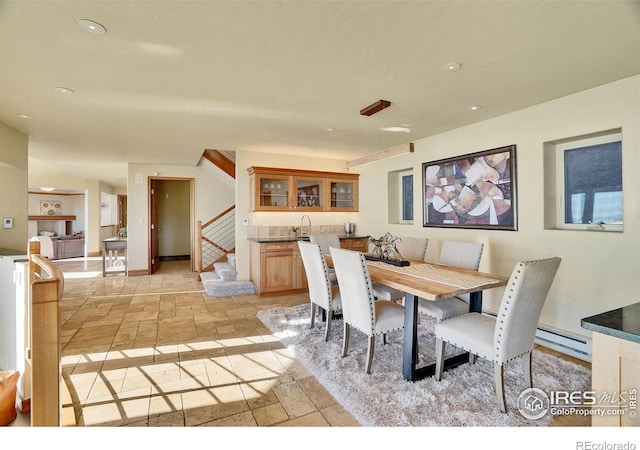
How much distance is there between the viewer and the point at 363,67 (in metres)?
2.30

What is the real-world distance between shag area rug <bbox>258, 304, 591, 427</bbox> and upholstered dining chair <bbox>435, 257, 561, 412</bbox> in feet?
0.55

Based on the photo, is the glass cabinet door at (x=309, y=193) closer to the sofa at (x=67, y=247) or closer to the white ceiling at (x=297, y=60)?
the white ceiling at (x=297, y=60)

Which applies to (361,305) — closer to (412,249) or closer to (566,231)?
(412,249)

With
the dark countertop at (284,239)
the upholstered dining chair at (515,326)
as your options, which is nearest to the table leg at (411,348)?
the upholstered dining chair at (515,326)

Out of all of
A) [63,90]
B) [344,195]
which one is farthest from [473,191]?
[63,90]

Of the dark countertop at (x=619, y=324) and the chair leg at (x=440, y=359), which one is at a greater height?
the dark countertop at (x=619, y=324)

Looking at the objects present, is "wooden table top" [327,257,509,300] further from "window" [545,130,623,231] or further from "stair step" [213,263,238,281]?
"stair step" [213,263,238,281]

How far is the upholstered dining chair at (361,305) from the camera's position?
238 centimetres

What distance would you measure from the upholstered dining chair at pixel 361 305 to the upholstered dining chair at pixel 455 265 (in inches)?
10.1

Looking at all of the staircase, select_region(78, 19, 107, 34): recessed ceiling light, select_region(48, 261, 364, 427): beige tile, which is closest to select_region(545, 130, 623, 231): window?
select_region(48, 261, 364, 427): beige tile

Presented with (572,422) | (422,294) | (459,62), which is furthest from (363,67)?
(572,422)

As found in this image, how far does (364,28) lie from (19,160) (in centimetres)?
451

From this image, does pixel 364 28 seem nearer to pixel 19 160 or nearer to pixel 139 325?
pixel 139 325
